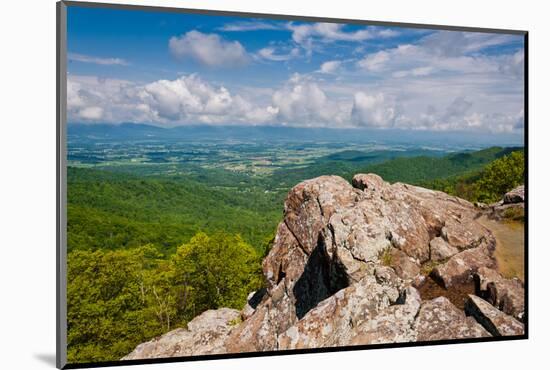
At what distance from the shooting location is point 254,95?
32.8 ft

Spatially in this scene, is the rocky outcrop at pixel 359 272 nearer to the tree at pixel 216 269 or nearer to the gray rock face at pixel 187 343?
the gray rock face at pixel 187 343

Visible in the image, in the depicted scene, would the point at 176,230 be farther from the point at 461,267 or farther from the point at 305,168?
the point at 461,267

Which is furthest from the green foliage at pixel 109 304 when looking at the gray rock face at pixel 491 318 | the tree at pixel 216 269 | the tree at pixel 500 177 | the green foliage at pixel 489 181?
the tree at pixel 500 177

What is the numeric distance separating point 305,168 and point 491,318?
4.16 m

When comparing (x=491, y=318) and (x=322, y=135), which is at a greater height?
(x=322, y=135)

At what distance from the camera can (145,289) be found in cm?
1059

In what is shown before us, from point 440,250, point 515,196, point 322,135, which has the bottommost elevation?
point 440,250

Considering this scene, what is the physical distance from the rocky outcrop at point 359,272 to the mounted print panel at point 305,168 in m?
0.03

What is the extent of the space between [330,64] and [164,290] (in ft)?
19.0

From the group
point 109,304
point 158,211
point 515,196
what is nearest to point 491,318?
point 515,196

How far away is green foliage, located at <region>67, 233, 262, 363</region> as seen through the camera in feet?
28.0

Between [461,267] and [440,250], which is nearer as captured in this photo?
[461,267]

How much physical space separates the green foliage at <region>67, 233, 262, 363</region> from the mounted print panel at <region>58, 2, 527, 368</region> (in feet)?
0.19

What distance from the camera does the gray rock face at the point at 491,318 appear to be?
8555 mm
